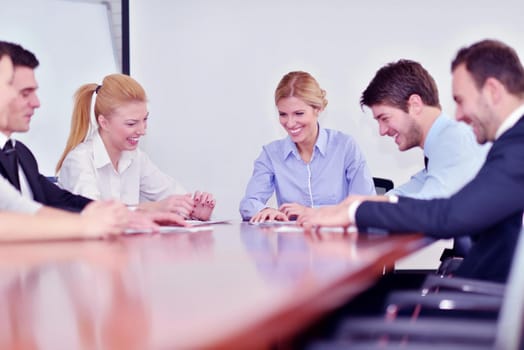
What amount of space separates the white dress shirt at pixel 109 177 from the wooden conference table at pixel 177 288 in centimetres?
170

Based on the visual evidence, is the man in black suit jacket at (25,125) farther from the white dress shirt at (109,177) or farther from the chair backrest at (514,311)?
the chair backrest at (514,311)

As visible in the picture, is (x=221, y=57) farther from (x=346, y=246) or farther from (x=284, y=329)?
(x=284, y=329)

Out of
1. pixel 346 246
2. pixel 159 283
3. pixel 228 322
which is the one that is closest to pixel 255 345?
pixel 228 322

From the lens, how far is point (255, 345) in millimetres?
871

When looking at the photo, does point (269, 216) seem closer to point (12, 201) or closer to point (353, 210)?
point (353, 210)

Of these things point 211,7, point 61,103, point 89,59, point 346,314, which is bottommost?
point 346,314

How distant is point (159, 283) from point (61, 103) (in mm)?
4272

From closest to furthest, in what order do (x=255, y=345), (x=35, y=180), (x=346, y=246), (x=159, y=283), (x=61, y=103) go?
(x=255, y=345) → (x=159, y=283) → (x=346, y=246) → (x=35, y=180) → (x=61, y=103)

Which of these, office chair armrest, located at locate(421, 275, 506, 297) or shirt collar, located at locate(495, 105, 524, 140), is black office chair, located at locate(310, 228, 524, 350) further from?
shirt collar, located at locate(495, 105, 524, 140)

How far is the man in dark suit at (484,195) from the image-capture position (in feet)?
6.35

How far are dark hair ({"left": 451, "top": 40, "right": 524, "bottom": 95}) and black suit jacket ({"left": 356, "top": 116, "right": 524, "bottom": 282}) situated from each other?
0.56 feet

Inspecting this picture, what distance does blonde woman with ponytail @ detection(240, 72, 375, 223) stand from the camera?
402cm

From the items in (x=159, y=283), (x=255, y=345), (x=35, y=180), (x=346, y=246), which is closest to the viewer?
(x=255, y=345)

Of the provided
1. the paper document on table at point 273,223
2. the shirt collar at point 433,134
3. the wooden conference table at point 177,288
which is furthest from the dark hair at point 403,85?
→ the wooden conference table at point 177,288
